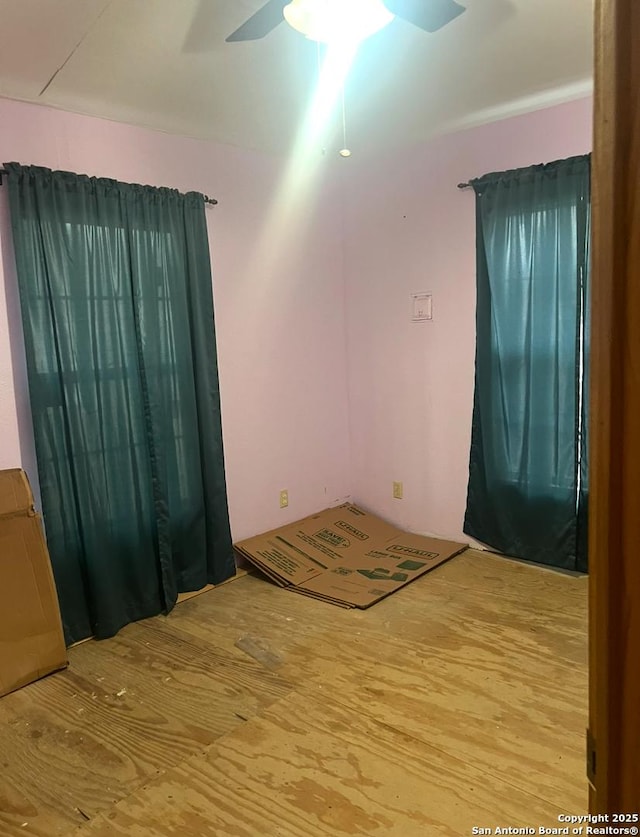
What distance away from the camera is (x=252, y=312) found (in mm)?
3703

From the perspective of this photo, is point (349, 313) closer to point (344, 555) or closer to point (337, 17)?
point (344, 555)

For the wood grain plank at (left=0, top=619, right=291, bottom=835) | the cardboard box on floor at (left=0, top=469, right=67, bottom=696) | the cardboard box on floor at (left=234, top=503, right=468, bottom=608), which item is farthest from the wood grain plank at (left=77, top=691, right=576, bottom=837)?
the cardboard box on floor at (left=234, top=503, right=468, bottom=608)

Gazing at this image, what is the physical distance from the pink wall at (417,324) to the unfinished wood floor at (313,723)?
0.97 meters

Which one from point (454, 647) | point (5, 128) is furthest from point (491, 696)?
point (5, 128)

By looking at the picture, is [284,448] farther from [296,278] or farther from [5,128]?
[5,128]

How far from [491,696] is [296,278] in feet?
8.65

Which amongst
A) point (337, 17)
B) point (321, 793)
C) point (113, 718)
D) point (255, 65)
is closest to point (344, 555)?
point (113, 718)

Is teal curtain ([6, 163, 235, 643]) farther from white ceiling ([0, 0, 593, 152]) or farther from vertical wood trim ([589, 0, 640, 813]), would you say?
vertical wood trim ([589, 0, 640, 813])

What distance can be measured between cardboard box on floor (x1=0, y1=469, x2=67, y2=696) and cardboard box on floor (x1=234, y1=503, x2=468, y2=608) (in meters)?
1.23

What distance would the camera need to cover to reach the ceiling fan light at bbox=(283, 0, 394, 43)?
6.33 feet

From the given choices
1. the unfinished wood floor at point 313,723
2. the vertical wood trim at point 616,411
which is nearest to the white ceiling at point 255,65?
the vertical wood trim at point 616,411

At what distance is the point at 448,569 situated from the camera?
11.6 ft

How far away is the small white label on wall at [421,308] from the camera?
3805mm

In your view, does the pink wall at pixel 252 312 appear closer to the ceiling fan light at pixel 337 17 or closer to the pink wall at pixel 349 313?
the pink wall at pixel 349 313
